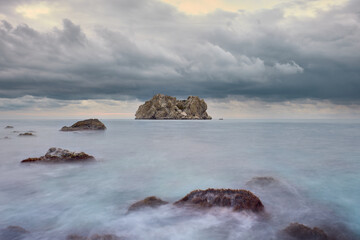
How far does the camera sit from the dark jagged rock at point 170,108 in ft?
520

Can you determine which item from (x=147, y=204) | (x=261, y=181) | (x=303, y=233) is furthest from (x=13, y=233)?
(x=261, y=181)

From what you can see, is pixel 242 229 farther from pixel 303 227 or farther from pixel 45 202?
pixel 45 202

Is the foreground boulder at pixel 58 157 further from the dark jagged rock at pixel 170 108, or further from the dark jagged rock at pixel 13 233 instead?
the dark jagged rock at pixel 170 108

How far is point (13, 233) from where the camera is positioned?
4.80 m

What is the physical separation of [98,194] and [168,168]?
4.67 m

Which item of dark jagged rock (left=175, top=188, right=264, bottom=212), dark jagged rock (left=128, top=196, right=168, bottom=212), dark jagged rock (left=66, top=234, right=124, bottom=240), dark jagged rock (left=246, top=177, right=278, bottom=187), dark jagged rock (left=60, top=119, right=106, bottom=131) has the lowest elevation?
dark jagged rock (left=246, top=177, right=278, bottom=187)

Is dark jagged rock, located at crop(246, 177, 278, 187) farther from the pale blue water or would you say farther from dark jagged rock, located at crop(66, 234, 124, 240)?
dark jagged rock, located at crop(66, 234, 124, 240)

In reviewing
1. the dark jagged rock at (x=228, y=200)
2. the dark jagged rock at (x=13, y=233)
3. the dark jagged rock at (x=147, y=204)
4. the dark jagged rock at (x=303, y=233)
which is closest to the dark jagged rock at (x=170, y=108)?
the dark jagged rock at (x=147, y=204)

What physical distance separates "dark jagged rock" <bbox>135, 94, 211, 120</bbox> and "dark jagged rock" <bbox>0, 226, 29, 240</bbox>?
6031 inches

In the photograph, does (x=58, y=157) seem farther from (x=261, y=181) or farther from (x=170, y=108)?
(x=170, y=108)

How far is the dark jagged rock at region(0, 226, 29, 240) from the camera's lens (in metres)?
4.66

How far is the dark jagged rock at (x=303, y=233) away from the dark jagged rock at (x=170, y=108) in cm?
15392

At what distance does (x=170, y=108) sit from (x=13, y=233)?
156 meters

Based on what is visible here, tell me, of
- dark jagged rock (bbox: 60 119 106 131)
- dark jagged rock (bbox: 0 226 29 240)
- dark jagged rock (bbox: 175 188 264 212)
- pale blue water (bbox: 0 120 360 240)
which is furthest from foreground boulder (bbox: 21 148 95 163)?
dark jagged rock (bbox: 60 119 106 131)
